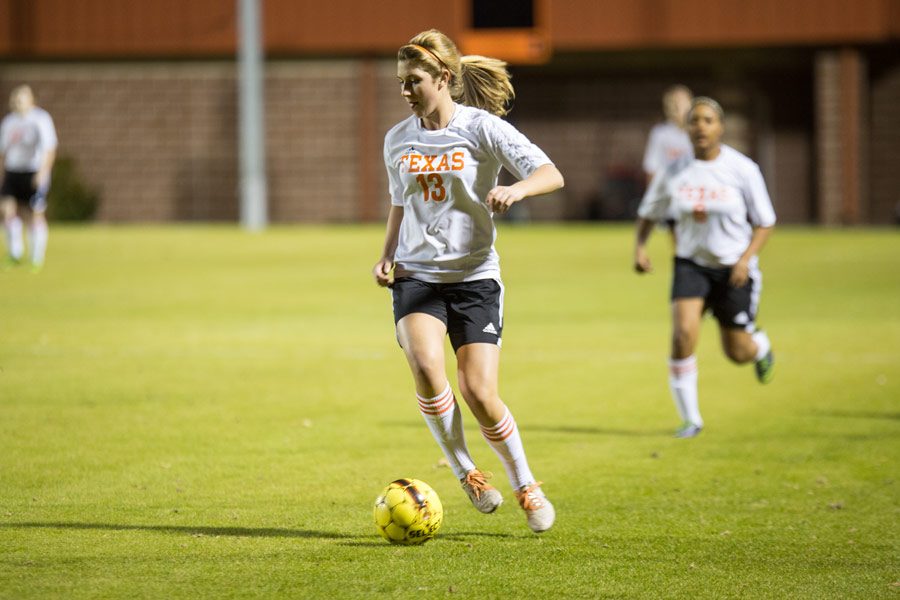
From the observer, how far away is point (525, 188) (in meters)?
6.11

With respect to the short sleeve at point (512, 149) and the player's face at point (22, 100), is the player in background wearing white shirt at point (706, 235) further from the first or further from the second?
the player's face at point (22, 100)

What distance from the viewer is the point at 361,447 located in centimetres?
903

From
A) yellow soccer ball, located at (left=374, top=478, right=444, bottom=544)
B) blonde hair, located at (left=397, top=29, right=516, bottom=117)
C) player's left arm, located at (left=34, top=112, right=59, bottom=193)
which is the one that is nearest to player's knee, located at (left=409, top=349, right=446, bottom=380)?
yellow soccer ball, located at (left=374, top=478, right=444, bottom=544)

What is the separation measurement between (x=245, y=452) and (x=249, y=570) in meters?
3.03

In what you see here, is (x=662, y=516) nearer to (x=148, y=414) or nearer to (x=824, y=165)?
(x=148, y=414)

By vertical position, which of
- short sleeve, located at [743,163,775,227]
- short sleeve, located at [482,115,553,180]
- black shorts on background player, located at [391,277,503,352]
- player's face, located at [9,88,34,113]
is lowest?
black shorts on background player, located at [391,277,503,352]

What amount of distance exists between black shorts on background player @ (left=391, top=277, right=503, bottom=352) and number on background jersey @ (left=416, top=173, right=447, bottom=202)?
411mm

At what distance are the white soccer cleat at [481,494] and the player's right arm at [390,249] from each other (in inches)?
39.8

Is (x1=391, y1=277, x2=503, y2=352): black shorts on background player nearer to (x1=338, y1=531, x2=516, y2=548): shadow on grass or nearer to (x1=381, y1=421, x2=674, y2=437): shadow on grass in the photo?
(x1=338, y1=531, x2=516, y2=548): shadow on grass

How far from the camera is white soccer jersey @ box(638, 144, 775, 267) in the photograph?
10.0m

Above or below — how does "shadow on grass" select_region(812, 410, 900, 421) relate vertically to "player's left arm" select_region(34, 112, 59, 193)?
below

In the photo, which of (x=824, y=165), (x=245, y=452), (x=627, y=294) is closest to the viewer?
(x=245, y=452)

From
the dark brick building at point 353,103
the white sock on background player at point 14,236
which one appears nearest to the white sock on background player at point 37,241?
the white sock on background player at point 14,236

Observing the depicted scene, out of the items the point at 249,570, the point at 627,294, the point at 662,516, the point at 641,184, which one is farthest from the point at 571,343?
the point at 641,184
